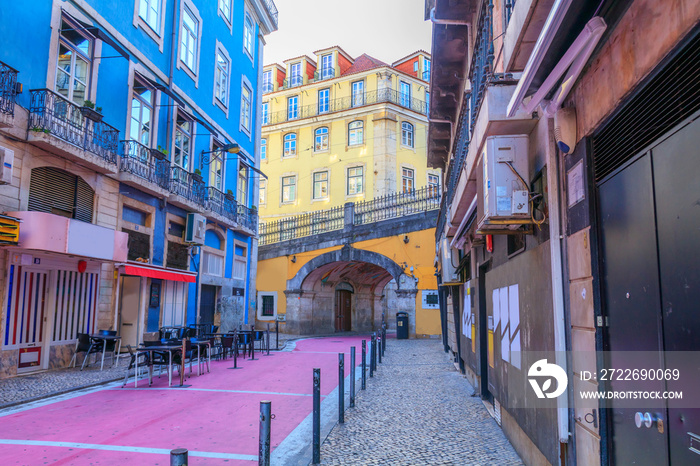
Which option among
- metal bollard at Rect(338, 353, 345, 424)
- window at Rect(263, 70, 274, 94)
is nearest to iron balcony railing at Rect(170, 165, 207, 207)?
metal bollard at Rect(338, 353, 345, 424)

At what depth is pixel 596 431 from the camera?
3.48 metres

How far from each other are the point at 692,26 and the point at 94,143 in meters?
12.7

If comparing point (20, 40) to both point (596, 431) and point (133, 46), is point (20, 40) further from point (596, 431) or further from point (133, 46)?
point (596, 431)

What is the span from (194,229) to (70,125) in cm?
656

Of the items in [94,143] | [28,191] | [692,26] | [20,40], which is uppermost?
[20,40]

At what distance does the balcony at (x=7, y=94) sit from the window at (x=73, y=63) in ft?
5.44

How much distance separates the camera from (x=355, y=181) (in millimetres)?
36094

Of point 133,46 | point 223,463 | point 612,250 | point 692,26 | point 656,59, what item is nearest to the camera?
point 692,26

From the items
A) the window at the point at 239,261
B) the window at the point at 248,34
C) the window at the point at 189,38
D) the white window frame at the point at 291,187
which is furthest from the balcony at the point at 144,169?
the white window frame at the point at 291,187

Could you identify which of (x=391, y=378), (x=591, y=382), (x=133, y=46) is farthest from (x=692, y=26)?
(x=133, y=46)

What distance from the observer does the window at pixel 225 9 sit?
2138cm

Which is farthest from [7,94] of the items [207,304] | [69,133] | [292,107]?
[292,107]

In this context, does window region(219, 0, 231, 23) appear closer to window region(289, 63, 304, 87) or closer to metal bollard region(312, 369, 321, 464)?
window region(289, 63, 304, 87)

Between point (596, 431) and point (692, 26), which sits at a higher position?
point (692, 26)
